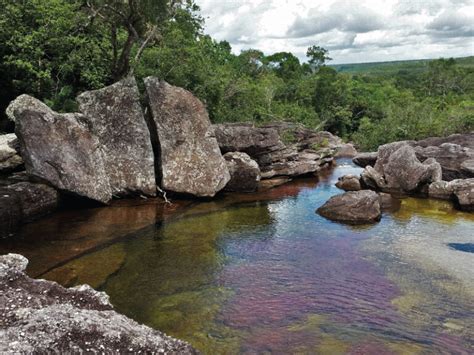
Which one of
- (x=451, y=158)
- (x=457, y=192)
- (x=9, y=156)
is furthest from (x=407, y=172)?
(x=9, y=156)

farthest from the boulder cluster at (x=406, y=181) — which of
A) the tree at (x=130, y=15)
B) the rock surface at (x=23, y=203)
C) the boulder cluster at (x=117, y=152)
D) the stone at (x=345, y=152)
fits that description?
the tree at (x=130, y=15)

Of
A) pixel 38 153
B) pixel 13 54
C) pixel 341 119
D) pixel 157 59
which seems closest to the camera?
pixel 38 153

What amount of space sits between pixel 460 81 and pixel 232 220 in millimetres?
86411

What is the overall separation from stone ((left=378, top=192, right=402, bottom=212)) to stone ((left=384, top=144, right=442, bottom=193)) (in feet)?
6.83

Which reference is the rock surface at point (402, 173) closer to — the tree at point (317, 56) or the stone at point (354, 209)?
the stone at point (354, 209)

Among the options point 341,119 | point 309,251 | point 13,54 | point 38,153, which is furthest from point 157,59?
point 341,119

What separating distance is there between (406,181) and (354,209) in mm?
7806

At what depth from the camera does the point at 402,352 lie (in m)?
10.7

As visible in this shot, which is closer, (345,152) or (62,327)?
(62,327)

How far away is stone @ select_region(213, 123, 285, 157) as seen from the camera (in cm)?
2831

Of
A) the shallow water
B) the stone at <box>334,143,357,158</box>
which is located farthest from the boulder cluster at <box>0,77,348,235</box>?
the stone at <box>334,143,357,158</box>

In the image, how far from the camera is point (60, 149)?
20.7m

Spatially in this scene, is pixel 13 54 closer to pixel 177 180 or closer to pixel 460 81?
pixel 177 180

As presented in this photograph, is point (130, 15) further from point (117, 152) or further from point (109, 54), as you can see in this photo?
point (117, 152)
